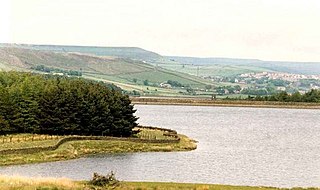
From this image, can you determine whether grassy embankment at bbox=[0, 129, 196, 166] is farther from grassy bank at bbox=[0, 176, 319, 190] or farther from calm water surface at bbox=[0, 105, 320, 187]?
grassy bank at bbox=[0, 176, 319, 190]

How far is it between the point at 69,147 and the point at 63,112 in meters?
16.3

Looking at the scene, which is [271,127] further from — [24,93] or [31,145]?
[31,145]

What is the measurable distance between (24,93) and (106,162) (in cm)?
3180

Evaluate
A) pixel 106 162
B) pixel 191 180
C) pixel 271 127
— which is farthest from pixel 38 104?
pixel 271 127

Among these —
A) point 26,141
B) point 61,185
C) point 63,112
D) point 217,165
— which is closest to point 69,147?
point 26,141

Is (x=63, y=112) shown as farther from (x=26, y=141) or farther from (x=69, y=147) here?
(x=69, y=147)

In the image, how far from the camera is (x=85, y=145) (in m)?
89.5

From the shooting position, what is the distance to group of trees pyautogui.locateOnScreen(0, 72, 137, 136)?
99.1 m

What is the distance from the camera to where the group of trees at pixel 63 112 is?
99.1 metres

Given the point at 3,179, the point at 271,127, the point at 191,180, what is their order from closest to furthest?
the point at 3,179 < the point at 191,180 < the point at 271,127

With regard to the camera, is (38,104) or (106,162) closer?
(106,162)

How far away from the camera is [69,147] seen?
84812 mm

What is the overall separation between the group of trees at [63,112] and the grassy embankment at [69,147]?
4794 mm

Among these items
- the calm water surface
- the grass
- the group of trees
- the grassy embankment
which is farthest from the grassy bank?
the group of trees
